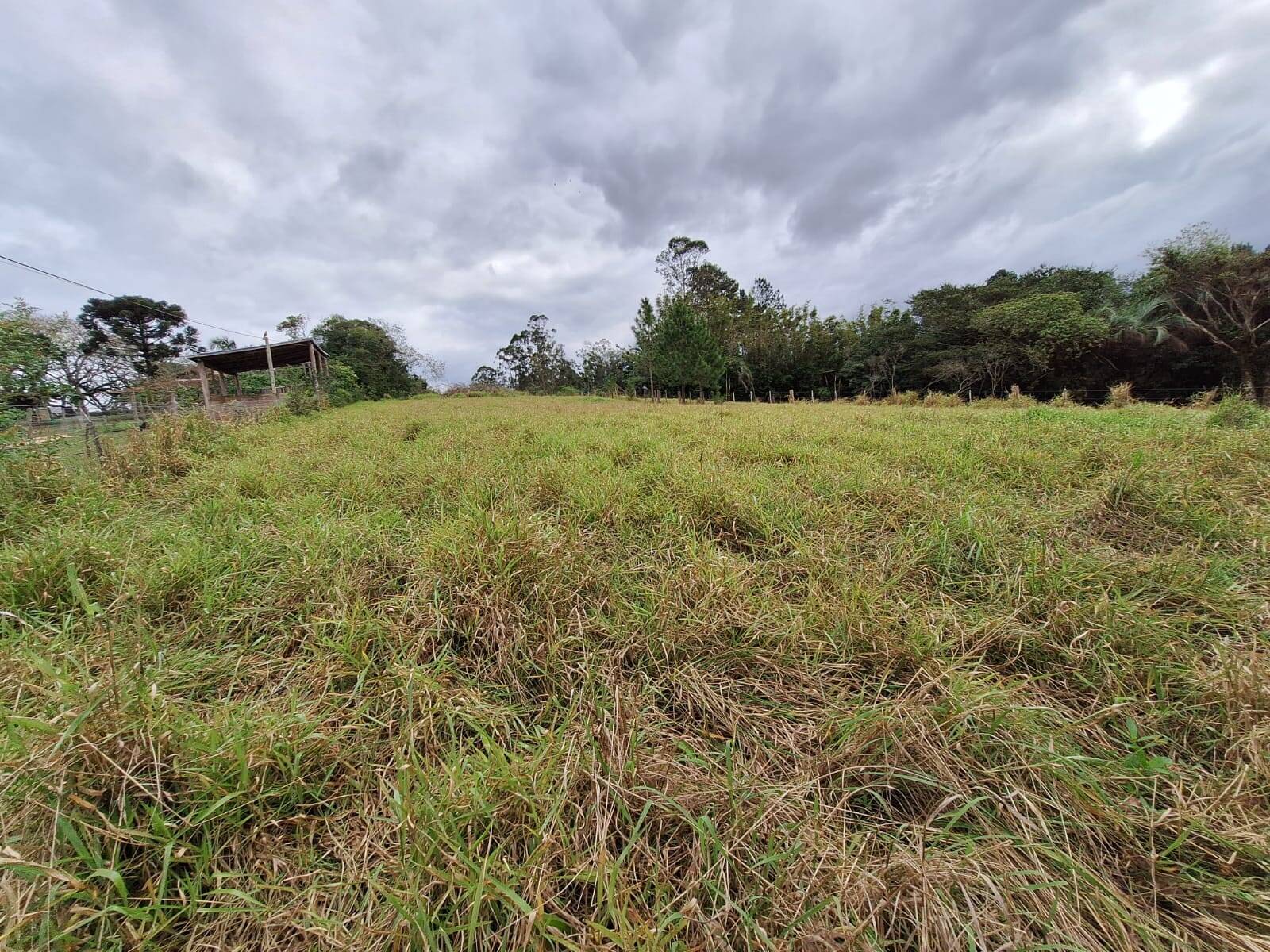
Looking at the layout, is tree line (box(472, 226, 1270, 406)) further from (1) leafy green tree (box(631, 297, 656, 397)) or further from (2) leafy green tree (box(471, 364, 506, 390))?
(2) leafy green tree (box(471, 364, 506, 390))

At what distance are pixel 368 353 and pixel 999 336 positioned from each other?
120 ft

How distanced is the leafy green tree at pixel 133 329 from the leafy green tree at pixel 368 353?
8964 mm

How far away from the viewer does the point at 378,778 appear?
1005mm

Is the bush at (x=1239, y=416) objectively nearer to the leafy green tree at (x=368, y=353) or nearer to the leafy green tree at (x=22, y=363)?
the leafy green tree at (x=22, y=363)

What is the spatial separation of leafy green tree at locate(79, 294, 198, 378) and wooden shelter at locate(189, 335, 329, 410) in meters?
18.0

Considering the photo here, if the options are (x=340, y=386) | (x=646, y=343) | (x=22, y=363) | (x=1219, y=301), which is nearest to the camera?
(x=22, y=363)

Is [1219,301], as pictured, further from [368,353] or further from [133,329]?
[133,329]

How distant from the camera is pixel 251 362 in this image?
15406 mm

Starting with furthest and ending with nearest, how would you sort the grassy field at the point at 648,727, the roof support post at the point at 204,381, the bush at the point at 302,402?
the roof support post at the point at 204,381, the bush at the point at 302,402, the grassy field at the point at 648,727

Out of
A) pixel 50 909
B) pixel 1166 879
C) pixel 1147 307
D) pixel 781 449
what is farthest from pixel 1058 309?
pixel 50 909

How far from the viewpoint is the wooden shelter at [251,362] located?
539 inches

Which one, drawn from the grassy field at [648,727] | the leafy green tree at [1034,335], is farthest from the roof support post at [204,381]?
the leafy green tree at [1034,335]

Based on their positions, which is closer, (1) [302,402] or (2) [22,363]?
(2) [22,363]

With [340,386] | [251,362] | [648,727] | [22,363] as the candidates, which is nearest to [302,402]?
[251,362]
